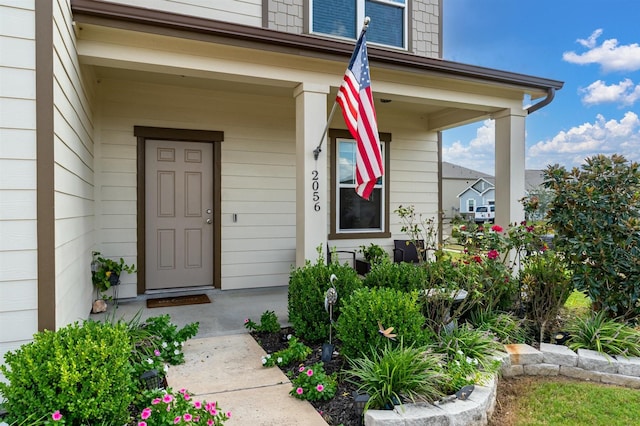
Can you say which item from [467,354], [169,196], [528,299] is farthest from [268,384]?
[169,196]

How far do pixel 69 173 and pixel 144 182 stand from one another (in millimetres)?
2345

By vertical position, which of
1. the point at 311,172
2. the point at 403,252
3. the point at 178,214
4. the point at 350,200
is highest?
the point at 311,172

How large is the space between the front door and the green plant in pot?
418 mm

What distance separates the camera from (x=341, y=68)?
4656mm

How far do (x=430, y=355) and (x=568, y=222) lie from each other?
201cm

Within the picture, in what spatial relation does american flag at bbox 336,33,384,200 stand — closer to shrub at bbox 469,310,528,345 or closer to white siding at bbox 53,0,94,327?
shrub at bbox 469,310,528,345

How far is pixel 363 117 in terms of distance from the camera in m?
3.69

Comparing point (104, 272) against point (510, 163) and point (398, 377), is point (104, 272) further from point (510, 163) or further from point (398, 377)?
point (510, 163)

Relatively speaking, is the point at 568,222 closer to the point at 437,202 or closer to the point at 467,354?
the point at 467,354

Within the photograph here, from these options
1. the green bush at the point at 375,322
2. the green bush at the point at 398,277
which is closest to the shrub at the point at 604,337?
the green bush at the point at 398,277

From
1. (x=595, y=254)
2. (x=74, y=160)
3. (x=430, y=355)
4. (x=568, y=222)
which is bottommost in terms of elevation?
(x=430, y=355)

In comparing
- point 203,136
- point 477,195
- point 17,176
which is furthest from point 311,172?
point 477,195

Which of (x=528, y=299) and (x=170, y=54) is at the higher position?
(x=170, y=54)

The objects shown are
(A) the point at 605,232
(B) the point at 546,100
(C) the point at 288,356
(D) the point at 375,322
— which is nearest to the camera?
(D) the point at 375,322
